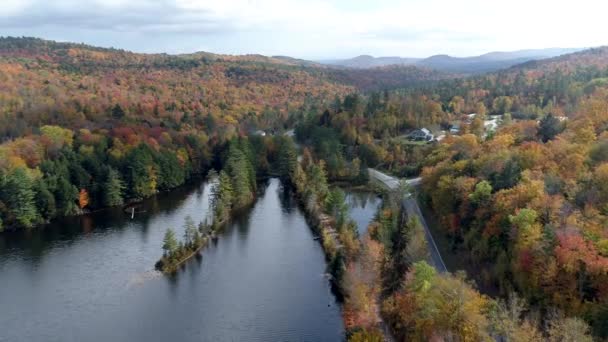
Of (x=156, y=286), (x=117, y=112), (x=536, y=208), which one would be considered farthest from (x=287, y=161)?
(x=536, y=208)

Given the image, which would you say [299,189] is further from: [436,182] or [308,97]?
[308,97]

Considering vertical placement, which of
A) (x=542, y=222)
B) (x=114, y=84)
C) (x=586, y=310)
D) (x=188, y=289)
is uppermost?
(x=114, y=84)

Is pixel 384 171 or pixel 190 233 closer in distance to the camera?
pixel 190 233

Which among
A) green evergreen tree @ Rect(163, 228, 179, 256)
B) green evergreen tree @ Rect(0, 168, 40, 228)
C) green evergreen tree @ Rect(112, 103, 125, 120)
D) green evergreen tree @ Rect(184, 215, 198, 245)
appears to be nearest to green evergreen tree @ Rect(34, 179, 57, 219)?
green evergreen tree @ Rect(0, 168, 40, 228)

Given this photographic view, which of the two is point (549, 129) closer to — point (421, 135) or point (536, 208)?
point (536, 208)

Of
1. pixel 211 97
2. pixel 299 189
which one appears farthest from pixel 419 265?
pixel 211 97

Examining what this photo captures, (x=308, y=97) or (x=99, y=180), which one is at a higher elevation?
(x=308, y=97)
